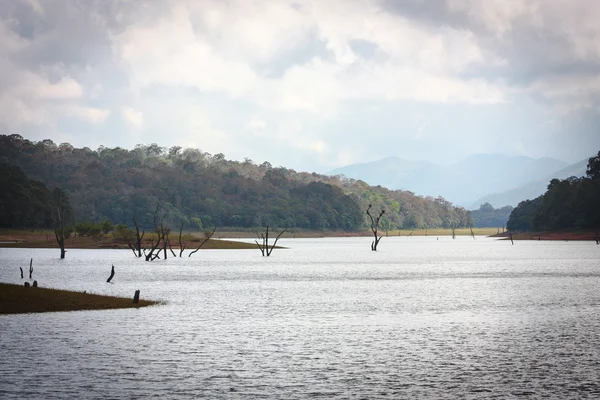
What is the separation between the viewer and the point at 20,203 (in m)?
186

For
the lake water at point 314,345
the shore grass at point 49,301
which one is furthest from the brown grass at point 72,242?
the shore grass at point 49,301

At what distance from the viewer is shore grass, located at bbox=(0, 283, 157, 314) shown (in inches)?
→ 1889

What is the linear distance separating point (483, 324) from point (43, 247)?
458ft

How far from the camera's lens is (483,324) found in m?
44.9

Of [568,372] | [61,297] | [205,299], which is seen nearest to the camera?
[568,372]

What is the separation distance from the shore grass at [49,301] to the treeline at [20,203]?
132236mm

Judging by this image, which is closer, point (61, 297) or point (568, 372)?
point (568, 372)

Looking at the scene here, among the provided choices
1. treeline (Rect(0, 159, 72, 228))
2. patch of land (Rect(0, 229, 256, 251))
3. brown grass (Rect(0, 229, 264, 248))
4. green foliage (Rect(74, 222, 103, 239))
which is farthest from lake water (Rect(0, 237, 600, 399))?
treeline (Rect(0, 159, 72, 228))

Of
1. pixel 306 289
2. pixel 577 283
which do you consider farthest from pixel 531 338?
pixel 577 283

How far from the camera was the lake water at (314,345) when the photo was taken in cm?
2814

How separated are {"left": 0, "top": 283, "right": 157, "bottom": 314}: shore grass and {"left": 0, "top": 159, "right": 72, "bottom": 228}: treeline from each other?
434 feet

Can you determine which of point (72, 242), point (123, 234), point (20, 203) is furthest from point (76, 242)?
point (20, 203)

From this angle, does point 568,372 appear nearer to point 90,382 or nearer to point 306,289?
point 90,382

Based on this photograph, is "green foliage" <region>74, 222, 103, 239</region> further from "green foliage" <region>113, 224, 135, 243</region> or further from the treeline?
the treeline
